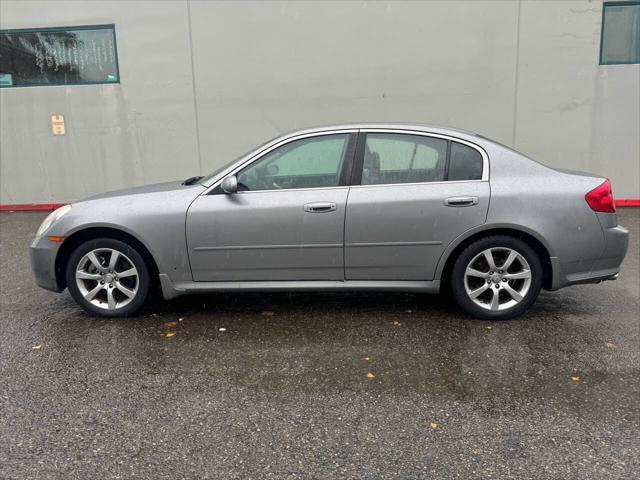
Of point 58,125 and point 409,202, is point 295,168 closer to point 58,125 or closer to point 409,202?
point 409,202

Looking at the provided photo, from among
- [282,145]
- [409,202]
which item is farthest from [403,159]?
[282,145]

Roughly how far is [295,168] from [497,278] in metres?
1.84

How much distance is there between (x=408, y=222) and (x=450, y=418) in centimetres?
174

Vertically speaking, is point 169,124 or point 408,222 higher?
point 169,124

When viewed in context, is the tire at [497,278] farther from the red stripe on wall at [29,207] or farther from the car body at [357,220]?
the red stripe on wall at [29,207]

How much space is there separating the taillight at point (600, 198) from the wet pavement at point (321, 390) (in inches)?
37.1

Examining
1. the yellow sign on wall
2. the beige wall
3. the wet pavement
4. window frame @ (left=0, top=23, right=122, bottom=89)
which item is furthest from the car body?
the yellow sign on wall

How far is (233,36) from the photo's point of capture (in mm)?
9641

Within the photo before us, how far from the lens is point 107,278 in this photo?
4676mm

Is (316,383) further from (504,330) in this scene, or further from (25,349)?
(25,349)

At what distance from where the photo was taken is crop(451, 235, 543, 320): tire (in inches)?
176

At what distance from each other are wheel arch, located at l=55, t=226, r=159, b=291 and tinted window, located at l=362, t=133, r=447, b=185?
187cm

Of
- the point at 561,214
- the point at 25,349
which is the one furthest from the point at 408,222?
the point at 25,349

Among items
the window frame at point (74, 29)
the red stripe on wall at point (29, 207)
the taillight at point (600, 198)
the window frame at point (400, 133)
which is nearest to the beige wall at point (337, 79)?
the window frame at point (74, 29)
